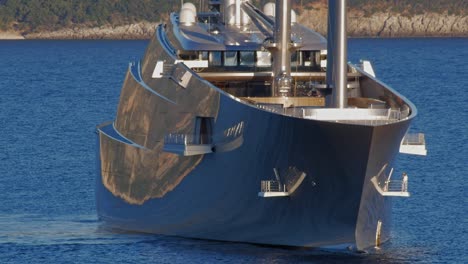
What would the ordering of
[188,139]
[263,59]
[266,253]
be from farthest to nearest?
[263,59] → [188,139] → [266,253]

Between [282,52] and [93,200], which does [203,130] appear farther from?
[93,200]

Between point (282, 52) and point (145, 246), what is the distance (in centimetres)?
764

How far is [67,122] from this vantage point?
9869 cm

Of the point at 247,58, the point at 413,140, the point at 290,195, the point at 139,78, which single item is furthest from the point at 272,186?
the point at 139,78

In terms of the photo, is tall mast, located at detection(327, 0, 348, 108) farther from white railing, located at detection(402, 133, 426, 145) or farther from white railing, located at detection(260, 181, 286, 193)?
white railing, located at detection(260, 181, 286, 193)

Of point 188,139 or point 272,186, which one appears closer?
point 272,186

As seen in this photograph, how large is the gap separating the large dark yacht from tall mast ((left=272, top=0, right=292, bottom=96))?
0.15 ft

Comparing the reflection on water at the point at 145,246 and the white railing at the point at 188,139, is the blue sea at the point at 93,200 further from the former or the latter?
the white railing at the point at 188,139

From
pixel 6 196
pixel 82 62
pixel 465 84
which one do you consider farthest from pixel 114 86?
pixel 6 196

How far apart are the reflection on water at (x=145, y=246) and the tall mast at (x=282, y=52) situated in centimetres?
529

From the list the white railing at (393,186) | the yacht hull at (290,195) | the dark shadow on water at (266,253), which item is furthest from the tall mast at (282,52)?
the dark shadow on water at (266,253)

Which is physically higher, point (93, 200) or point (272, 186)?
point (272, 186)

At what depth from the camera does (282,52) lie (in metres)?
50.8

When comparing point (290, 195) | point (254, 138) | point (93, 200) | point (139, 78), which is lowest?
point (93, 200)
